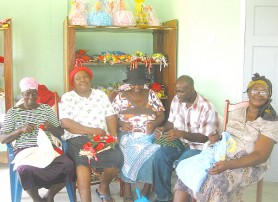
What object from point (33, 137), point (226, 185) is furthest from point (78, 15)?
point (226, 185)

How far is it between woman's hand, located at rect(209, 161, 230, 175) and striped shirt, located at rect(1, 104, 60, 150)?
1542mm

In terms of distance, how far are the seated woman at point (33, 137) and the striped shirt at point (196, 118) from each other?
1.07 metres

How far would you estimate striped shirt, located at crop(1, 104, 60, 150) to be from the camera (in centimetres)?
328

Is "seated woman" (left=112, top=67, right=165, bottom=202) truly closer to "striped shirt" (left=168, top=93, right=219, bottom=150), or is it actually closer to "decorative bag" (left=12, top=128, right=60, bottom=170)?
"striped shirt" (left=168, top=93, right=219, bottom=150)

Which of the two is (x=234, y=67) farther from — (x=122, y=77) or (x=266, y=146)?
(x=122, y=77)

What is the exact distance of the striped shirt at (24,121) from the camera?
3.28 metres

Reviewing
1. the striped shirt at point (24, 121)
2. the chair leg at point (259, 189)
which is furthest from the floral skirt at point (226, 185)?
the striped shirt at point (24, 121)

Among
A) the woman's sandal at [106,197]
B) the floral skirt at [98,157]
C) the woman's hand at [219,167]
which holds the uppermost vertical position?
the woman's hand at [219,167]

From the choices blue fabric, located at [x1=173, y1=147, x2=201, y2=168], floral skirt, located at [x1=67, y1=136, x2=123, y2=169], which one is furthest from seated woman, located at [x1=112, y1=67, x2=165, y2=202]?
blue fabric, located at [x1=173, y1=147, x2=201, y2=168]

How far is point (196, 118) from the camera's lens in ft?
11.3

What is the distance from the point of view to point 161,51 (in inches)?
201

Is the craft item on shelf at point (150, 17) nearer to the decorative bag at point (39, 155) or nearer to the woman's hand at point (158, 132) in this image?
the woman's hand at point (158, 132)

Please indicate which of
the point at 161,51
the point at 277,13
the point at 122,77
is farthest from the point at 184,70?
the point at 277,13

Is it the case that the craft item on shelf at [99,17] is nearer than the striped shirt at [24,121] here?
No
